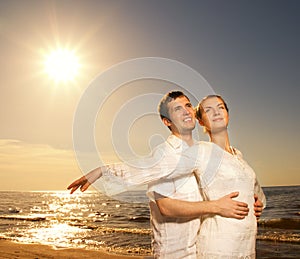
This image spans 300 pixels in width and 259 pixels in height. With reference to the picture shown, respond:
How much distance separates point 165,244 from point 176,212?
0.24m

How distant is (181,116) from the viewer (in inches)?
106

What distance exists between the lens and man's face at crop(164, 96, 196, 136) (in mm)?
2695

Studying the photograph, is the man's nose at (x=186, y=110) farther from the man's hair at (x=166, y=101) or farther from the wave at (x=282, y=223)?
the wave at (x=282, y=223)

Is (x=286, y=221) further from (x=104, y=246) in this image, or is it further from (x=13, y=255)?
(x=13, y=255)

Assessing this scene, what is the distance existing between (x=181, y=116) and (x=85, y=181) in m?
0.79

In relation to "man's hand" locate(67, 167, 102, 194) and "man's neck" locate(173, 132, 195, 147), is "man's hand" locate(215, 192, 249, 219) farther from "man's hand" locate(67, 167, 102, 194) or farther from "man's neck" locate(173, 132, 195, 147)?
"man's hand" locate(67, 167, 102, 194)

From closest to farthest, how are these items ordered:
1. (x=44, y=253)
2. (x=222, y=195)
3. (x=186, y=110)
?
(x=222, y=195), (x=186, y=110), (x=44, y=253)

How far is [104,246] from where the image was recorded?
10.5 meters

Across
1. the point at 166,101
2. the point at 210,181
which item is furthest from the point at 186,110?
the point at 210,181

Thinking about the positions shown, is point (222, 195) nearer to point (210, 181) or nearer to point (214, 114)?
point (210, 181)

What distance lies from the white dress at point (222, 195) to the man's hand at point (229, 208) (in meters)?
0.05

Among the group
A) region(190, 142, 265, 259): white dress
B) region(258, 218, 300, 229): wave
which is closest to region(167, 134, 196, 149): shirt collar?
region(190, 142, 265, 259): white dress

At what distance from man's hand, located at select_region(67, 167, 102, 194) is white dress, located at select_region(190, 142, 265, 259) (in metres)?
0.66

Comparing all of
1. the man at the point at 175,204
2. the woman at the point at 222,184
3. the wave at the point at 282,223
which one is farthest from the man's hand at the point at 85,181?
the wave at the point at 282,223
